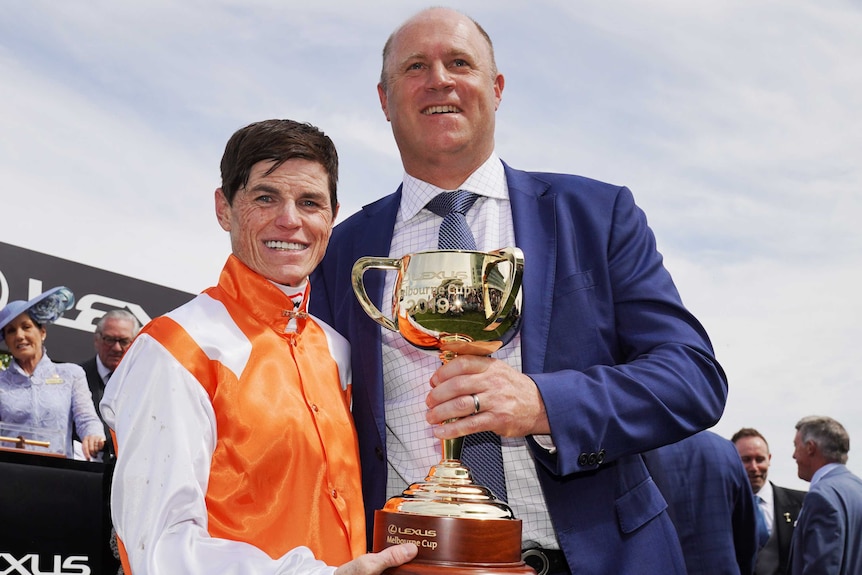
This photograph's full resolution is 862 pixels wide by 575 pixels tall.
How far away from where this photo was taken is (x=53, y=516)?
433cm

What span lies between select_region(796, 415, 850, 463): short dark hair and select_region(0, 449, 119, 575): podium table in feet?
18.8

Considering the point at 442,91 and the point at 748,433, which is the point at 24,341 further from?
the point at 748,433

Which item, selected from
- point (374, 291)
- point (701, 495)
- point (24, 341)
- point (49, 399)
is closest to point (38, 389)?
point (49, 399)

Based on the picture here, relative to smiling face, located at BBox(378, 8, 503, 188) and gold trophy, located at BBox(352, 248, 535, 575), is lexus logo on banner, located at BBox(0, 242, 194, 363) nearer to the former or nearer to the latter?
smiling face, located at BBox(378, 8, 503, 188)

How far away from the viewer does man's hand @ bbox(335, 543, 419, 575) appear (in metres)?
1.79

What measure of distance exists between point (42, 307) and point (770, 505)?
6.49 metres

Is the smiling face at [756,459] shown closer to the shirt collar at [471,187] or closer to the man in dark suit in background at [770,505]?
the man in dark suit in background at [770,505]

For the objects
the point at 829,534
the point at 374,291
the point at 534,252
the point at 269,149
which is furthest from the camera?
the point at 829,534

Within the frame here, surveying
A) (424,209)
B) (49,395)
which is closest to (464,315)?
(424,209)

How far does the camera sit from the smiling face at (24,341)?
6.70m

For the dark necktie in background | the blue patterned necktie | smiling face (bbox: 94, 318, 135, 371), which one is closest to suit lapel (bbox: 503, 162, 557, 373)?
the blue patterned necktie

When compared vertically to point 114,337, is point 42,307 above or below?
above

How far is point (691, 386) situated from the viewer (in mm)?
2311

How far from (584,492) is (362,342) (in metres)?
0.71
